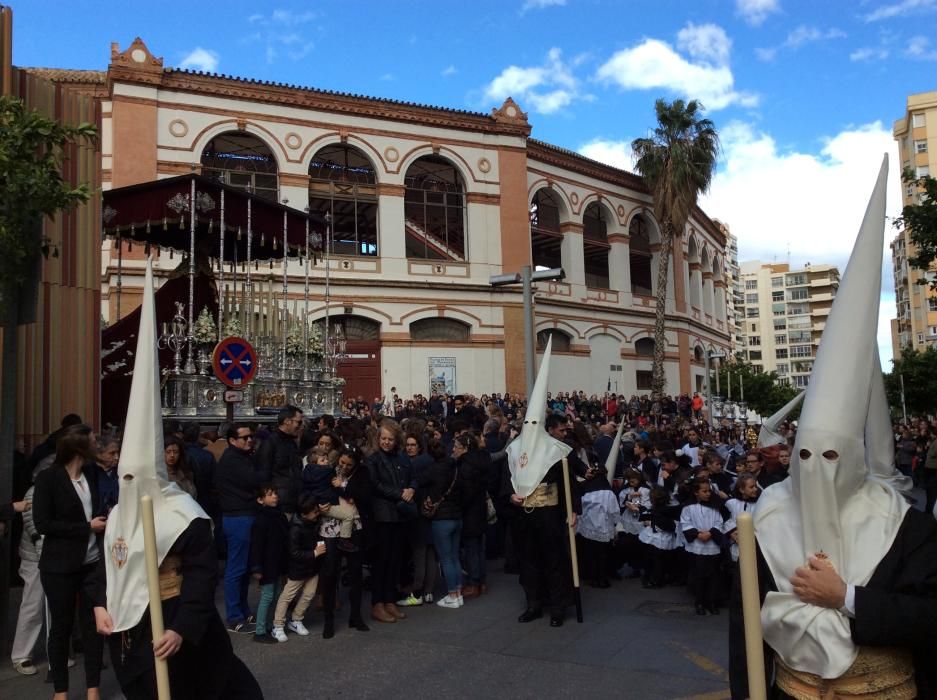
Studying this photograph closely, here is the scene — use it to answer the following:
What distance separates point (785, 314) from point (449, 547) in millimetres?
118898

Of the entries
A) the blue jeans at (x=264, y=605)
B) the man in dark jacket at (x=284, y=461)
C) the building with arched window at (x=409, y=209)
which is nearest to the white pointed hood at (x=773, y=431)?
the man in dark jacket at (x=284, y=461)

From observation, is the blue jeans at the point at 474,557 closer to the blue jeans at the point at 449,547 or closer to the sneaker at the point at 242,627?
the blue jeans at the point at 449,547

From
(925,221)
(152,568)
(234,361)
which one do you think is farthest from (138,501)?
(925,221)

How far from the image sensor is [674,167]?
106 ft

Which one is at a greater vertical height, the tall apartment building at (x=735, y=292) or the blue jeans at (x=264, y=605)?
the tall apartment building at (x=735, y=292)

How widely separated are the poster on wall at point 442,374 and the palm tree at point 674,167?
910 centimetres

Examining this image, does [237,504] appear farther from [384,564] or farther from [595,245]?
[595,245]

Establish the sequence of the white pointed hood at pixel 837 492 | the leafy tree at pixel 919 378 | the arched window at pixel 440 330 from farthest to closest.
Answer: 1. the leafy tree at pixel 919 378
2. the arched window at pixel 440 330
3. the white pointed hood at pixel 837 492

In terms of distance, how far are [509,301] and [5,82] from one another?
69.6ft

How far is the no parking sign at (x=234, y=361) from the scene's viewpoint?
1197 centimetres

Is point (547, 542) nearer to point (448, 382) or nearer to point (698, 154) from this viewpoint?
point (448, 382)

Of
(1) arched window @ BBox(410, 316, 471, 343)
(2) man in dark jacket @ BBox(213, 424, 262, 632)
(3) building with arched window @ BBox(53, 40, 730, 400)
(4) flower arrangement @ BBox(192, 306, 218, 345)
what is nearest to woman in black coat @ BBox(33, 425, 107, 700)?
(2) man in dark jacket @ BBox(213, 424, 262, 632)

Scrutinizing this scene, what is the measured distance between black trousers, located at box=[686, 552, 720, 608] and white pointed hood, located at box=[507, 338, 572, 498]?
71.6 inches

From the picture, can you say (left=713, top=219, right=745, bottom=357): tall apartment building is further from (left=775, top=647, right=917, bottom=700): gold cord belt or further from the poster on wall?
(left=775, top=647, right=917, bottom=700): gold cord belt
